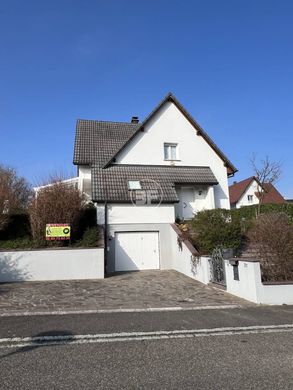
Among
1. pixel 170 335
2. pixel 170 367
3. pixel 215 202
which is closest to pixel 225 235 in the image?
pixel 215 202

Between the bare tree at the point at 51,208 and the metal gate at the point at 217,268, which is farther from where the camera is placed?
the bare tree at the point at 51,208

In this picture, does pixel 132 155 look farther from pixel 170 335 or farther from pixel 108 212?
pixel 170 335

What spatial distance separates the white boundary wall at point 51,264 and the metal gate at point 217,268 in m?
4.99

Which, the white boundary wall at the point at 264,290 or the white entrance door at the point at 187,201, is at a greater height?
the white entrance door at the point at 187,201

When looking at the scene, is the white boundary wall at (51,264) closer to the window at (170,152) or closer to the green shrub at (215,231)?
the green shrub at (215,231)

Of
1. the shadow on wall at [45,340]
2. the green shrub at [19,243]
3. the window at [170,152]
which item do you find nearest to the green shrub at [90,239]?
the green shrub at [19,243]

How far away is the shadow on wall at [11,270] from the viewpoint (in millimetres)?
14359

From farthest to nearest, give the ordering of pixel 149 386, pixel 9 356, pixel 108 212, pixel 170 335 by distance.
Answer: pixel 108 212 → pixel 170 335 → pixel 9 356 → pixel 149 386

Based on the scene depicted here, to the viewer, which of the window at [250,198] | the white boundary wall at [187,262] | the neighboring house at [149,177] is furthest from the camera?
the window at [250,198]

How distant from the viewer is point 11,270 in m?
14.4

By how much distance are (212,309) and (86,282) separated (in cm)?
638

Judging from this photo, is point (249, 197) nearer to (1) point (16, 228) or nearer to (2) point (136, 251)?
(2) point (136, 251)

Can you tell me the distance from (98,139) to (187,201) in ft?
25.3

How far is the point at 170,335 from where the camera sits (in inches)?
259
